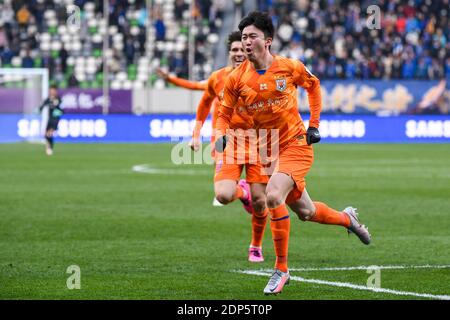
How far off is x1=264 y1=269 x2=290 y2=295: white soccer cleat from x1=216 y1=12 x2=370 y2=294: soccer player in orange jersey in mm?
38

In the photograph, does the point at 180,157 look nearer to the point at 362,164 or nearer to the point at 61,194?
the point at 362,164

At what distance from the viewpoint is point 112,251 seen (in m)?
11.7

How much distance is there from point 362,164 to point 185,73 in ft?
47.7

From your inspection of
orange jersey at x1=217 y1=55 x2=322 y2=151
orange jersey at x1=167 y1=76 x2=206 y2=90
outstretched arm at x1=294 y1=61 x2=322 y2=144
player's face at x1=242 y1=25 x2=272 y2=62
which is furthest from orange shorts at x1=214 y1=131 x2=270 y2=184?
orange jersey at x1=167 y1=76 x2=206 y2=90

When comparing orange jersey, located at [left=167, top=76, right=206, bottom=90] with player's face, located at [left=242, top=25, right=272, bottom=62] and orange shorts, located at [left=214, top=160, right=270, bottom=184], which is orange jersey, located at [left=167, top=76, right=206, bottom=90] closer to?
orange shorts, located at [left=214, top=160, right=270, bottom=184]

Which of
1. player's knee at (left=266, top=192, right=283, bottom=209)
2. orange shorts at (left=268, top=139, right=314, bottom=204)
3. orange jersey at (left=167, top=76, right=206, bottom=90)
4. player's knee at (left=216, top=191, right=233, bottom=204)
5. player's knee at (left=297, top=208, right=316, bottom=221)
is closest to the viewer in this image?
player's knee at (left=266, top=192, right=283, bottom=209)

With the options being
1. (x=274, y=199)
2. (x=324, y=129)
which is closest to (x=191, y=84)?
(x=274, y=199)

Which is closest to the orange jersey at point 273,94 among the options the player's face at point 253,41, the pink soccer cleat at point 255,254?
the player's face at point 253,41

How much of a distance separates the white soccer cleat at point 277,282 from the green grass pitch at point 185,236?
0.08m

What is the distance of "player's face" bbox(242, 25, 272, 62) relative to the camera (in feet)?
30.5

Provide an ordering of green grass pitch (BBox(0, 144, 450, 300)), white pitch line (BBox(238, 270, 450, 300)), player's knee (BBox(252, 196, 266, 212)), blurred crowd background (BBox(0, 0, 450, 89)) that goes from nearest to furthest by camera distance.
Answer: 1. white pitch line (BBox(238, 270, 450, 300))
2. green grass pitch (BBox(0, 144, 450, 300))
3. player's knee (BBox(252, 196, 266, 212))
4. blurred crowd background (BBox(0, 0, 450, 89))

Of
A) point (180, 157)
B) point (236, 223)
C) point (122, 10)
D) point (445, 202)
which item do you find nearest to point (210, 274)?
point (236, 223)

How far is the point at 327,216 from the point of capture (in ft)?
33.7

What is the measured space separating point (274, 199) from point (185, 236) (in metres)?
4.16
